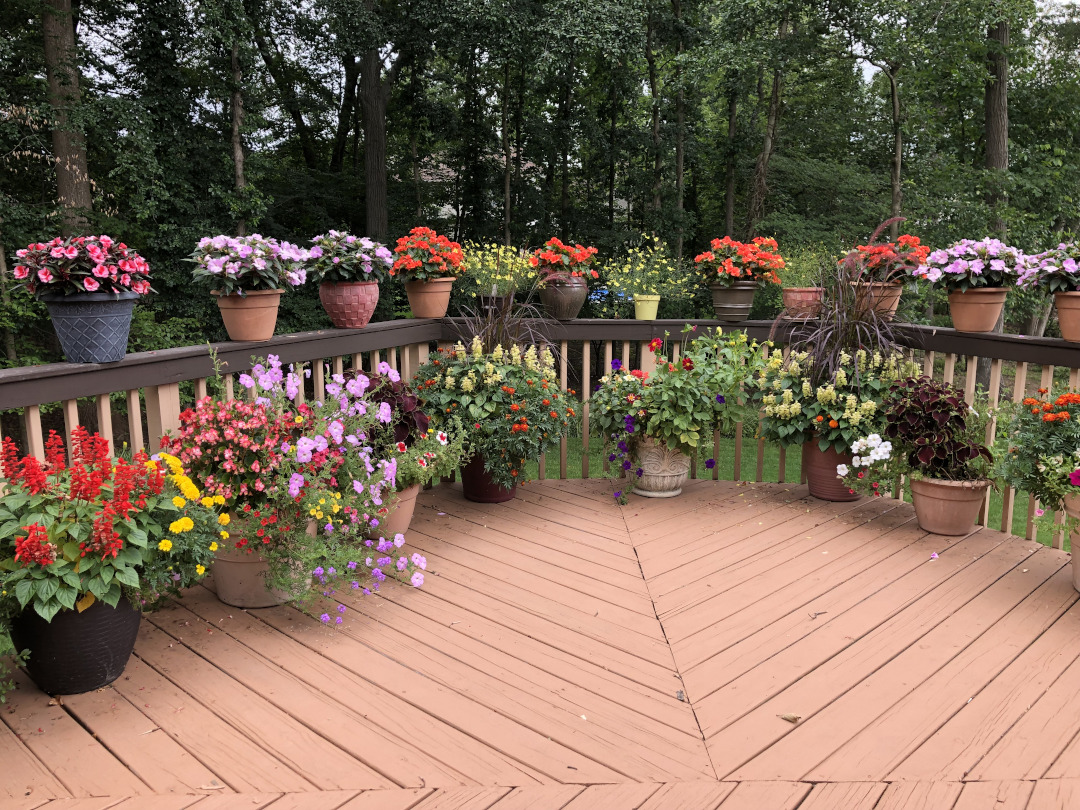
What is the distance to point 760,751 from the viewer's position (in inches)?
72.4

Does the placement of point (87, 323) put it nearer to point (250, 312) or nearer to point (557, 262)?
point (250, 312)

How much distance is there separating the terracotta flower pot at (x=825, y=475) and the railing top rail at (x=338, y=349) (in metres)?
0.68

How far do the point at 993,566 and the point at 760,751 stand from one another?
1.70m

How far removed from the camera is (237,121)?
919 cm

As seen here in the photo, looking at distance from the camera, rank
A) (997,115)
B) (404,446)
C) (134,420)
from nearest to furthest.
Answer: (134,420) → (404,446) → (997,115)

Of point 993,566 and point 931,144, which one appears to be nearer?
point 993,566

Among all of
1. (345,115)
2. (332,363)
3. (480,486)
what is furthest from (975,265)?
(345,115)

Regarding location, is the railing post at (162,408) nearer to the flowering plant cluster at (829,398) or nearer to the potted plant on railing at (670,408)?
the potted plant on railing at (670,408)

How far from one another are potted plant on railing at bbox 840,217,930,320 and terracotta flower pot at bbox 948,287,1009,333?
265 mm

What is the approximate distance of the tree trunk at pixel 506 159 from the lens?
1148 cm

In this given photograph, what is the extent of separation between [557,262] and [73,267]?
2.38m

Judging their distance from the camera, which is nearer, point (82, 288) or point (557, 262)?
point (82, 288)

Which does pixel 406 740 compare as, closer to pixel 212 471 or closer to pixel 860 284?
pixel 212 471

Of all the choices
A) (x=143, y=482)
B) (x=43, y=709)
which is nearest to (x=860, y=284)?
(x=143, y=482)
